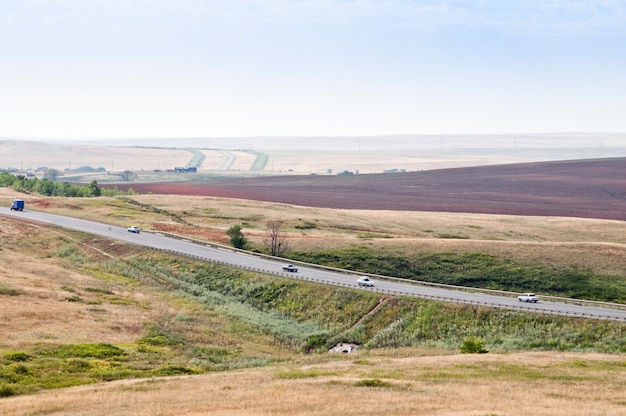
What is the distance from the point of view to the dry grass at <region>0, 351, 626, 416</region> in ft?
121

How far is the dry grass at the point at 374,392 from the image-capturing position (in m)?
37.0

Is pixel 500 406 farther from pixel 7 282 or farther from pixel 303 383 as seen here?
pixel 7 282

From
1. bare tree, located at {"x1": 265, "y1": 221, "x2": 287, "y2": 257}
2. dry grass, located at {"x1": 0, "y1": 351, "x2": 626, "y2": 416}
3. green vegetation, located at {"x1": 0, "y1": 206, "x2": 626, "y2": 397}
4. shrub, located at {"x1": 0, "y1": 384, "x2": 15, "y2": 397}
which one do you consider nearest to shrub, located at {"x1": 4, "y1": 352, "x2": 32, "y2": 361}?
green vegetation, located at {"x1": 0, "y1": 206, "x2": 626, "y2": 397}

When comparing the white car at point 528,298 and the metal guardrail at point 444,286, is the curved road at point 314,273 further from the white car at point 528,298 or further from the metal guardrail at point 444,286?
the white car at point 528,298

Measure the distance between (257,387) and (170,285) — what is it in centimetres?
5206

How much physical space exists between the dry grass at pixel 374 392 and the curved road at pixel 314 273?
2021cm

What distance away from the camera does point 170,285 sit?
9338cm

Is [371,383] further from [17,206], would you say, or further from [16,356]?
[17,206]

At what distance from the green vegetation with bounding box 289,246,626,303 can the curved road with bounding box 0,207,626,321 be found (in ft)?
20.1

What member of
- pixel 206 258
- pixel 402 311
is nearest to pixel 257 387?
pixel 402 311

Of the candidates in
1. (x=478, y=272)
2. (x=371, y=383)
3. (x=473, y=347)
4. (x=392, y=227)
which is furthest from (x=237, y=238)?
(x=371, y=383)

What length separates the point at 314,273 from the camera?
93.7 m

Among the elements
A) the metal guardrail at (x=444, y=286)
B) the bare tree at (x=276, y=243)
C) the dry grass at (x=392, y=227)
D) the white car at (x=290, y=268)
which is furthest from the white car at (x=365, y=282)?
the bare tree at (x=276, y=243)

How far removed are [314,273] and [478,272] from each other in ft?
63.2
